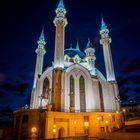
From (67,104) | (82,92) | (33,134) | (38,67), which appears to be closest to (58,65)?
(82,92)

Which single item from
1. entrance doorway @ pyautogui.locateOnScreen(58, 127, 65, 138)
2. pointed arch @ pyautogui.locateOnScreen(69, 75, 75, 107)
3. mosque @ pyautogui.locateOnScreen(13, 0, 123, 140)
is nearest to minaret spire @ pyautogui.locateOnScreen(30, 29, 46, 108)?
mosque @ pyautogui.locateOnScreen(13, 0, 123, 140)

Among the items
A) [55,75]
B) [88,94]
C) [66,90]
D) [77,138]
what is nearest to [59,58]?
[55,75]

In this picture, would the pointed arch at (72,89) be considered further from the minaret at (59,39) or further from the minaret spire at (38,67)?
the minaret spire at (38,67)

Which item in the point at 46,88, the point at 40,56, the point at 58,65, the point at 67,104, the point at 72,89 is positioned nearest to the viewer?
the point at 67,104

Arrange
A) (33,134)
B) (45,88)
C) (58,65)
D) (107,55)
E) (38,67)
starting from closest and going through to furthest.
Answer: (33,134) < (58,65) < (45,88) < (38,67) < (107,55)

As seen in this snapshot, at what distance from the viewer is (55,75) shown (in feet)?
97.2

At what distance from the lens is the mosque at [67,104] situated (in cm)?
2530

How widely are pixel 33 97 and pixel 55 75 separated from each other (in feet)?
33.6

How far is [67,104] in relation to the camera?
29828 mm

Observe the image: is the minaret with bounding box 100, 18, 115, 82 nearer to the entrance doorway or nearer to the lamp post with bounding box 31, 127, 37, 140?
the entrance doorway

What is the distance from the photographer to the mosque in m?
25.3

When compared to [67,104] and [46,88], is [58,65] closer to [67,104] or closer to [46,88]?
[46,88]

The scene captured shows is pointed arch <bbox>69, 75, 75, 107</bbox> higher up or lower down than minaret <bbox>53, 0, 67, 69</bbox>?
lower down

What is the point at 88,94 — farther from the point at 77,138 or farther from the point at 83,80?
the point at 77,138
